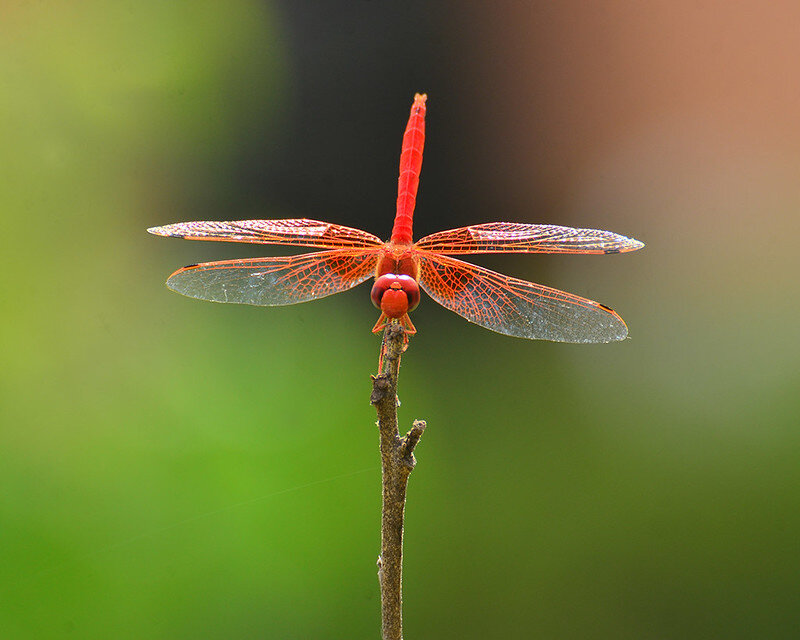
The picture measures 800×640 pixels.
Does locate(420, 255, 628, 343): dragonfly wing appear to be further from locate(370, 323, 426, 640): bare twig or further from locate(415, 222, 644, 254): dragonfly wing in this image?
locate(370, 323, 426, 640): bare twig

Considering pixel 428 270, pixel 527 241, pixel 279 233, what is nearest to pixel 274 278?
pixel 279 233

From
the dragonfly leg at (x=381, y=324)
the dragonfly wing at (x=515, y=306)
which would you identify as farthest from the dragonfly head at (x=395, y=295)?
the dragonfly wing at (x=515, y=306)

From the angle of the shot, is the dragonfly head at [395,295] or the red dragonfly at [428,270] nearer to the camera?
the dragonfly head at [395,295]

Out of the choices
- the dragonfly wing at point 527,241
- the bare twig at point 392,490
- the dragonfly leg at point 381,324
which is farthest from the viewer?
the dragonfly wing at point 527,241

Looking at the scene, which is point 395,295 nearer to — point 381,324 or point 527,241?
point 381,324

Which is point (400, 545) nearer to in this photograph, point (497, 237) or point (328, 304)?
point (497, 237)

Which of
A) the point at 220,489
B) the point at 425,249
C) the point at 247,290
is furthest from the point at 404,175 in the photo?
the point at 220,489

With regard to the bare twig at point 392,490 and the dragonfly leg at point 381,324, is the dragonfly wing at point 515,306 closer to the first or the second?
the dragonfly leg at point 381,324
